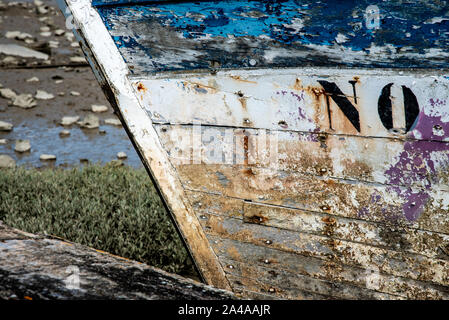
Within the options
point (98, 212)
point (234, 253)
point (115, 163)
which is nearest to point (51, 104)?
point (115, 163)

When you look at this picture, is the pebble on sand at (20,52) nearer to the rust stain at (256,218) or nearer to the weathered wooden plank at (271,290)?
the weathered wooden plank at (271,290)

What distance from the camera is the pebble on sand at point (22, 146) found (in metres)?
5.34

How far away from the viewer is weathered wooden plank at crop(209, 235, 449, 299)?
207 cm

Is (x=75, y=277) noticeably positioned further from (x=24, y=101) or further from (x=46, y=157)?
(x=24, y=101)

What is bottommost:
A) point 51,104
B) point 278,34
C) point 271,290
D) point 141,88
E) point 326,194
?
point 51,104

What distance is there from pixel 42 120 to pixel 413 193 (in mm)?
5400

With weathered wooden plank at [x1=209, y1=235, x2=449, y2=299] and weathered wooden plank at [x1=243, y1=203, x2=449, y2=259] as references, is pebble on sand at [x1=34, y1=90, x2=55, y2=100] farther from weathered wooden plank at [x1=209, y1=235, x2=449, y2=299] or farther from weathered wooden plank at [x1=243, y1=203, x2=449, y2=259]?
weathered wooden plank at [x1=243, y1=203, x2=449, y2=259]

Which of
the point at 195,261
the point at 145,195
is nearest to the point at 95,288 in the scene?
the point at 195,261

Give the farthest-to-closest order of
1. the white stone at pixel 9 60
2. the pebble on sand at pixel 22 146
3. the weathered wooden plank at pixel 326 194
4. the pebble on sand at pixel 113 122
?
the white stone at pixel 9 60 → the pebble on sand at pixel 113 122 → the pebble on sand at pixel 22 146 → the weathered wooden plank at pixel 326 194

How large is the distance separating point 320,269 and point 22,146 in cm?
416

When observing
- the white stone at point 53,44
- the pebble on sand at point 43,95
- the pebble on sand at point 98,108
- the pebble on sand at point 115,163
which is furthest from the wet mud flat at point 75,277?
the white stone at point 53,44

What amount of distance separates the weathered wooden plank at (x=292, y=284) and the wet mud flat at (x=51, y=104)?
9.62 ft

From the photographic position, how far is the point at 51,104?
6934mm

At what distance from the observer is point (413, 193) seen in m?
1.89
